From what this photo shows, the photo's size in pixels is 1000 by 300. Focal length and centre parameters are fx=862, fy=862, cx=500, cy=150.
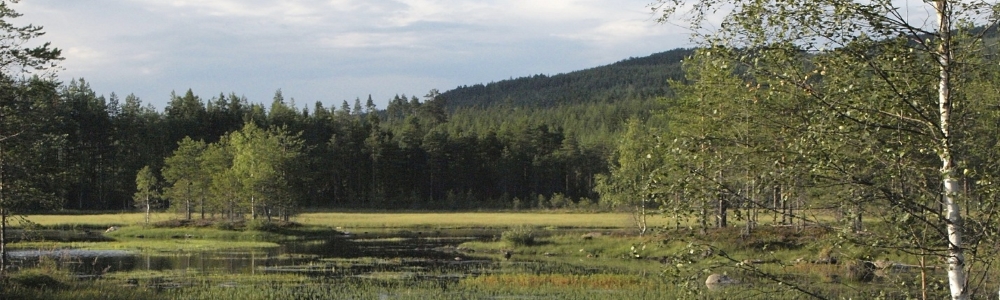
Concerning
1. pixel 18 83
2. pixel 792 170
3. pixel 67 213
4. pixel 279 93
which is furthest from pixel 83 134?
pixel 792 170

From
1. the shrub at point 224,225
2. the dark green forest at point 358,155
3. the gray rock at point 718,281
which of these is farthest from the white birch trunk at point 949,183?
the dark green forest at point 358,155

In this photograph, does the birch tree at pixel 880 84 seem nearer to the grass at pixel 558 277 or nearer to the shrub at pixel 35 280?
the grass at pixel 558 277

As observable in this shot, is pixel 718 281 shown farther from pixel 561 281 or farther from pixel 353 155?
pixel 353 155

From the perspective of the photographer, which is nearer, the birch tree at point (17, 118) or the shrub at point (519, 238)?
the birch tree at point (17, 118)

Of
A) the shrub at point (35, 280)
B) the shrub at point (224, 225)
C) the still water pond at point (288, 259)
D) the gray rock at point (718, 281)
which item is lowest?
the still water pond at point (288, 259)

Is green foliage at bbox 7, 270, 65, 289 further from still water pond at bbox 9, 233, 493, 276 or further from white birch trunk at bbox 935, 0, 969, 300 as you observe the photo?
white birch trunk at bbox 935, 0, 969, 300

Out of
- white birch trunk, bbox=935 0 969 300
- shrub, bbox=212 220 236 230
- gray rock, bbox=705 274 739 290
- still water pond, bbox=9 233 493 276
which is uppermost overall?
white birch trunk, bbox=935 0 969 300

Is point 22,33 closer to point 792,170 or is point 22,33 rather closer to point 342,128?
point 792,170

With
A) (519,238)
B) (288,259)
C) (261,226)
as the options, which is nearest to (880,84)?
(288,259)

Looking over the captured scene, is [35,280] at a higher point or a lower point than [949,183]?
lower

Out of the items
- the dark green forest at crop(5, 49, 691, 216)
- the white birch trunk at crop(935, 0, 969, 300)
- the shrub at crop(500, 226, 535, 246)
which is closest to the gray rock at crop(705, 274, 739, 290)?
the shrub at crop(500, 226, 535, 246)

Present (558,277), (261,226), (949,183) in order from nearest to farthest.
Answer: (949,183)
(558,277)
(261,226)

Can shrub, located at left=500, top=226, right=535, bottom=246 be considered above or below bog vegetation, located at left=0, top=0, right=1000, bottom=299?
below

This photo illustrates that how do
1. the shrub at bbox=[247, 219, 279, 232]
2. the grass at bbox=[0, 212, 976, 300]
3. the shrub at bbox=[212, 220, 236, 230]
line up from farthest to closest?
1. the shrub at bbox=[247, 219, 279, 232]
2. the shrub at bbox=[212, 220, 236, 230]
3. the grass at bbox=[0, 212, 976, 300]
